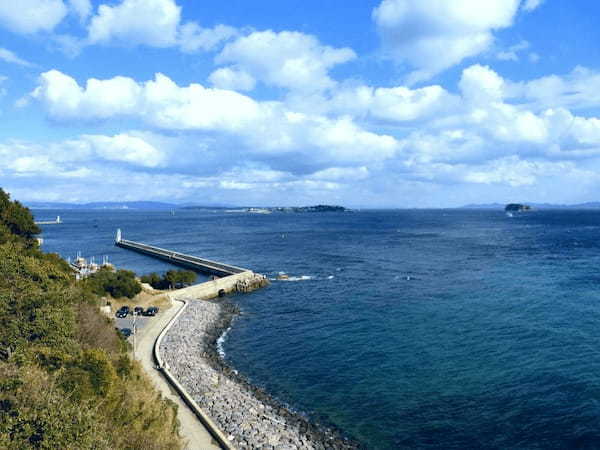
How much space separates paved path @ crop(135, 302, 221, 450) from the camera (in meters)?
24.6

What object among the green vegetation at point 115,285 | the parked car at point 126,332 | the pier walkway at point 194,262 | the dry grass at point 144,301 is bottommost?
the parked car at point 126,332

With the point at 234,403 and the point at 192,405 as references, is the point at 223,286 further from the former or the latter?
the point at 192,405

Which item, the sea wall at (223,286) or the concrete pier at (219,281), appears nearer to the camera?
the sea wall at (223,286)

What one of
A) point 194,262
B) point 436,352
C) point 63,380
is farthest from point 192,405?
point 194,262

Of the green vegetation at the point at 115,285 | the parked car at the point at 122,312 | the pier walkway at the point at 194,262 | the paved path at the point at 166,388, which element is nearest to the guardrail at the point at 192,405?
the paved path at the point at 166,388

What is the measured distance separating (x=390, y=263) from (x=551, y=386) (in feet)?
202

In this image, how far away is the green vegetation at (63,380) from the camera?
1471 centimetres

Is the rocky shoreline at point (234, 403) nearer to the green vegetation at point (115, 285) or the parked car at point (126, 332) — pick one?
the parked car at point (126, 332)

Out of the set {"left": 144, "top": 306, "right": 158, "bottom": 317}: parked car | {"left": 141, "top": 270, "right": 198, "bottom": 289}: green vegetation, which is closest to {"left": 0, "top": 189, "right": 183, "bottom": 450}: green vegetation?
{"left": 144, "top": 306, "right": 158, "bottom": 317}: parked car

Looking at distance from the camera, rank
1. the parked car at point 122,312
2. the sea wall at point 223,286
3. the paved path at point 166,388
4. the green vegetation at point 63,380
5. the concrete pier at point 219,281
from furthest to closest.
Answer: the concrete pier at point 219,281 → the sea wall at point 223,286 → the parked car at point 122,312 → the paved path at point 166,388 → the green vegetation at point 63,380

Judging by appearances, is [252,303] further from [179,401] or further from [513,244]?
[513,244]

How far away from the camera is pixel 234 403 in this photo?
102 feet

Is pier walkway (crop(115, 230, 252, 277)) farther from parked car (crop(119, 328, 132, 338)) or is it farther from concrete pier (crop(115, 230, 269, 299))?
parked car (crop(119, 328, 132, 338))

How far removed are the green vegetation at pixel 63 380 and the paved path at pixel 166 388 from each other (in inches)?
59.8
